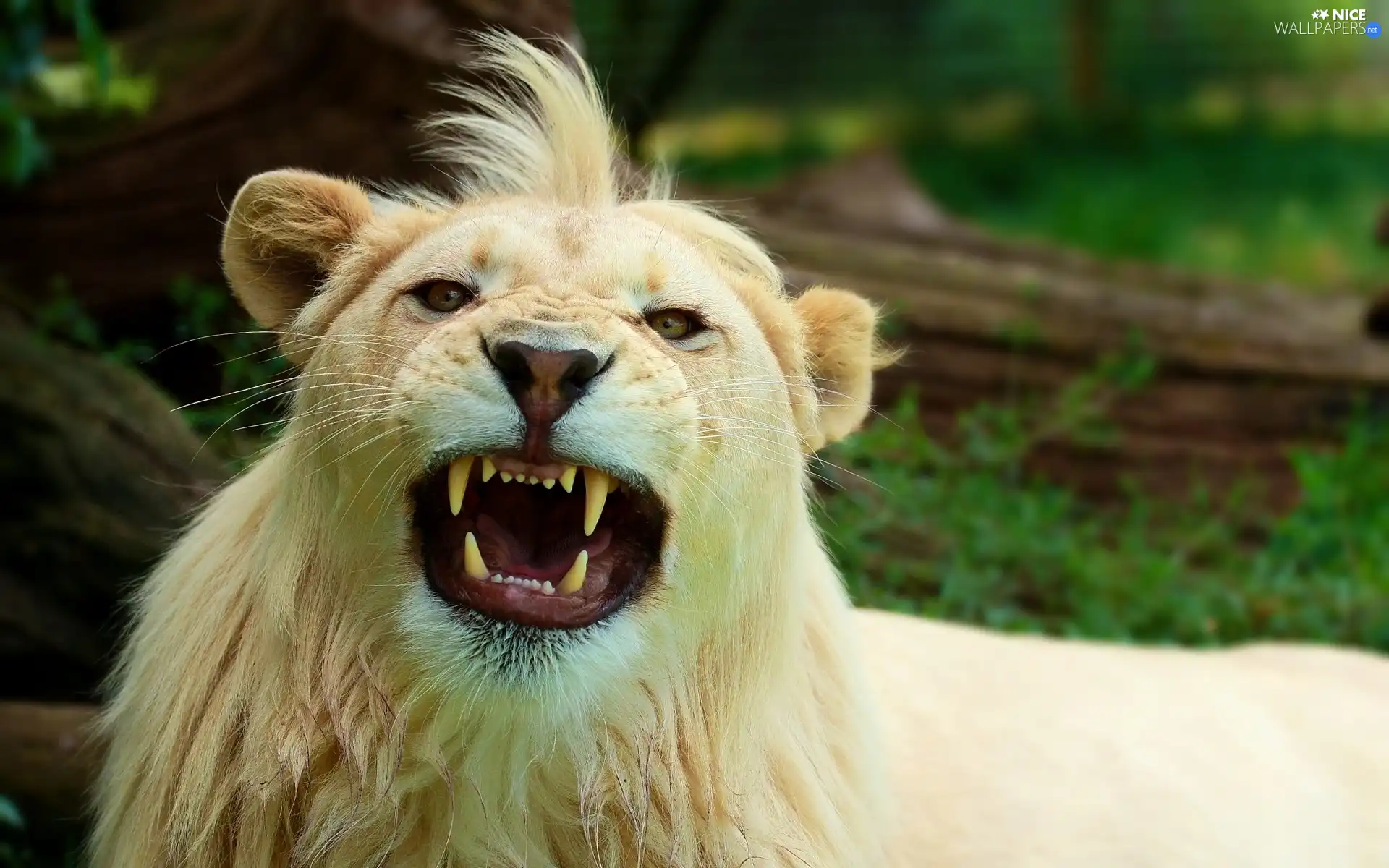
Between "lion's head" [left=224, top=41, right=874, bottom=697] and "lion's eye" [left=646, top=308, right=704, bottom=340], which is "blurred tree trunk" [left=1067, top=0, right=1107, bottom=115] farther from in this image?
"lion's eye" [left=646, top=308, right=704, bottom=340]

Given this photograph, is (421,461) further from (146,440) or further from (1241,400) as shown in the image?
(1241,400)

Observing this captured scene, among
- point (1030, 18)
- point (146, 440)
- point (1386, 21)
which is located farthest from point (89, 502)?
point (1030, 18)

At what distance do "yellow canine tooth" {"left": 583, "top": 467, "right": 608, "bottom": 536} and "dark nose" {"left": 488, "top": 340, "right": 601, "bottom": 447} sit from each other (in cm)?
12

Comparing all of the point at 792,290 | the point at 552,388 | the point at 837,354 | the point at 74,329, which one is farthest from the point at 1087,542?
the point at 552,388

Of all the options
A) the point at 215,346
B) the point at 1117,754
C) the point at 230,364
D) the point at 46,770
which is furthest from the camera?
the point at 215,346

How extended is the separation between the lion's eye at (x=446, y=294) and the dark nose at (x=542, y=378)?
281 mm

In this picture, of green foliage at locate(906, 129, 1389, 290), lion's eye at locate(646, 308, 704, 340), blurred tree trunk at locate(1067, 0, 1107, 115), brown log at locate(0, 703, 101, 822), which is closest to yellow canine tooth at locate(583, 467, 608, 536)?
lion's eye at locate(646, 308, 704, 340)

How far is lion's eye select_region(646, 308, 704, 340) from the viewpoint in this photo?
234 centimetres

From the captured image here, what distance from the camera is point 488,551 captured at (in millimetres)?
2225

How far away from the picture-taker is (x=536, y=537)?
226 centimetres

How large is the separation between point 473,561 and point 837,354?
830 mm

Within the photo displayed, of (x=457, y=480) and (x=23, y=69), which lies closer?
(x=457, y=480)

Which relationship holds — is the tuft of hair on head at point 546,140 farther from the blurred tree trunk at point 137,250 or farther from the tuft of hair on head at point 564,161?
the blurred tree trunk at point 137,250

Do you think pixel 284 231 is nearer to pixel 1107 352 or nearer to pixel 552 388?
pixel 552 388
